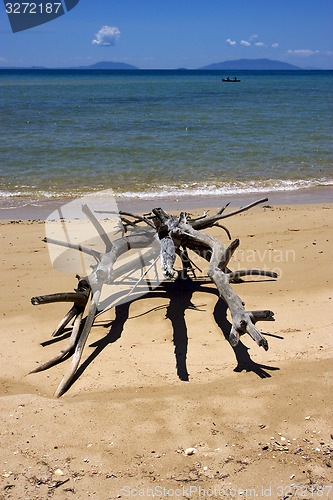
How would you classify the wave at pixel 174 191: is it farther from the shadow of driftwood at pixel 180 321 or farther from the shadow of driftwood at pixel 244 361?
the shadow of driftwood at pixel 244 361

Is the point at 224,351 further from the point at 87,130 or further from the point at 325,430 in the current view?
the point at 87,130

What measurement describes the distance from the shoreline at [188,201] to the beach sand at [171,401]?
4.27 metres

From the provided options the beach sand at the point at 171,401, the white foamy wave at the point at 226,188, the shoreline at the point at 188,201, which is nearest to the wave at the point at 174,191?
the white foamy wave at the point at 226,188

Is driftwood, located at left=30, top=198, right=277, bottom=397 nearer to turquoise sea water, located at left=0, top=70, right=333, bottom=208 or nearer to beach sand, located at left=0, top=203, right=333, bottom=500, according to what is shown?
beach sand, located at left=0, top=203, right=333, bottom=500

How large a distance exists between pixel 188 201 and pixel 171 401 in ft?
24.2

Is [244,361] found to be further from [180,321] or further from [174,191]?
[174,191]

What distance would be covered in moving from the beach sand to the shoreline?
4266 millimetres

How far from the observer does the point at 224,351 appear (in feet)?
13.7

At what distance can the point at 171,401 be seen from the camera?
3500 millimetres

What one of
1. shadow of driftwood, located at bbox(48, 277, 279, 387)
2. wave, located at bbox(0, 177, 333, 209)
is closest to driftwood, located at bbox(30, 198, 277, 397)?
shadow of driftwood, located at bbox(48, 277, 279, 387)

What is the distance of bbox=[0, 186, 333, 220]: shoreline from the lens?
975cm

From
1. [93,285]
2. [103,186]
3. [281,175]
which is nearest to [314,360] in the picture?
[93,285]

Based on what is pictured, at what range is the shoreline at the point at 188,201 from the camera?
9.75 metres

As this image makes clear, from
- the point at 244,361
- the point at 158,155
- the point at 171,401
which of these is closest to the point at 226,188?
the point at 158,155
